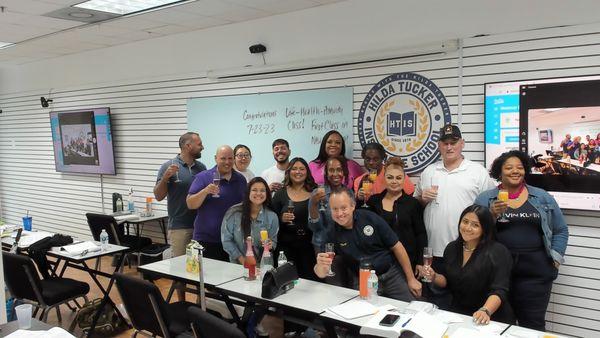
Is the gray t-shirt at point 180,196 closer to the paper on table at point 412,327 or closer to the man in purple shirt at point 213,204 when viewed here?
the man in purple shirt at point 213,204

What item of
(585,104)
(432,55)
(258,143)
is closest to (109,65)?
(258,143)

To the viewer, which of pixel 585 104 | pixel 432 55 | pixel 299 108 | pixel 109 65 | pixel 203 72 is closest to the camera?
pixel 585 104

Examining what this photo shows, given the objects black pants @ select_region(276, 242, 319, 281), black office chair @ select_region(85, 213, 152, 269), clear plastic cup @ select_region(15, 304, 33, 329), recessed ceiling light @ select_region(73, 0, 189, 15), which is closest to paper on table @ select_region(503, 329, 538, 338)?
black pants @ select_region(276, 242, 319, 281)

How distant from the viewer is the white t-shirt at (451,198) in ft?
11.9

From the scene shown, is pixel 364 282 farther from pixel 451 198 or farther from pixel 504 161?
pixel 504 161

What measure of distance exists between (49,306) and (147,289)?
1601 millimetres

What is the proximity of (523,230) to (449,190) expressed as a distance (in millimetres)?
645

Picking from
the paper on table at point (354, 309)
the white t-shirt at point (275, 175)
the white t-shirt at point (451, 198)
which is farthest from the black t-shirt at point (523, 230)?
the white t-shirt at point (275, 175)

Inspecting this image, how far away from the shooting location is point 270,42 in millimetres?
5445

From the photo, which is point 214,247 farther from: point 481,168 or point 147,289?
point 481,168

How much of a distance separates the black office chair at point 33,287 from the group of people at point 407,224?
126cm

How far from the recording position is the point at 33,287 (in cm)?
395

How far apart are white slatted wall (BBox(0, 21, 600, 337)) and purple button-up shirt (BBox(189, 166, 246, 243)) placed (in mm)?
1479

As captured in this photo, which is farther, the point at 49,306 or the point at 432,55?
the point at 432,55
